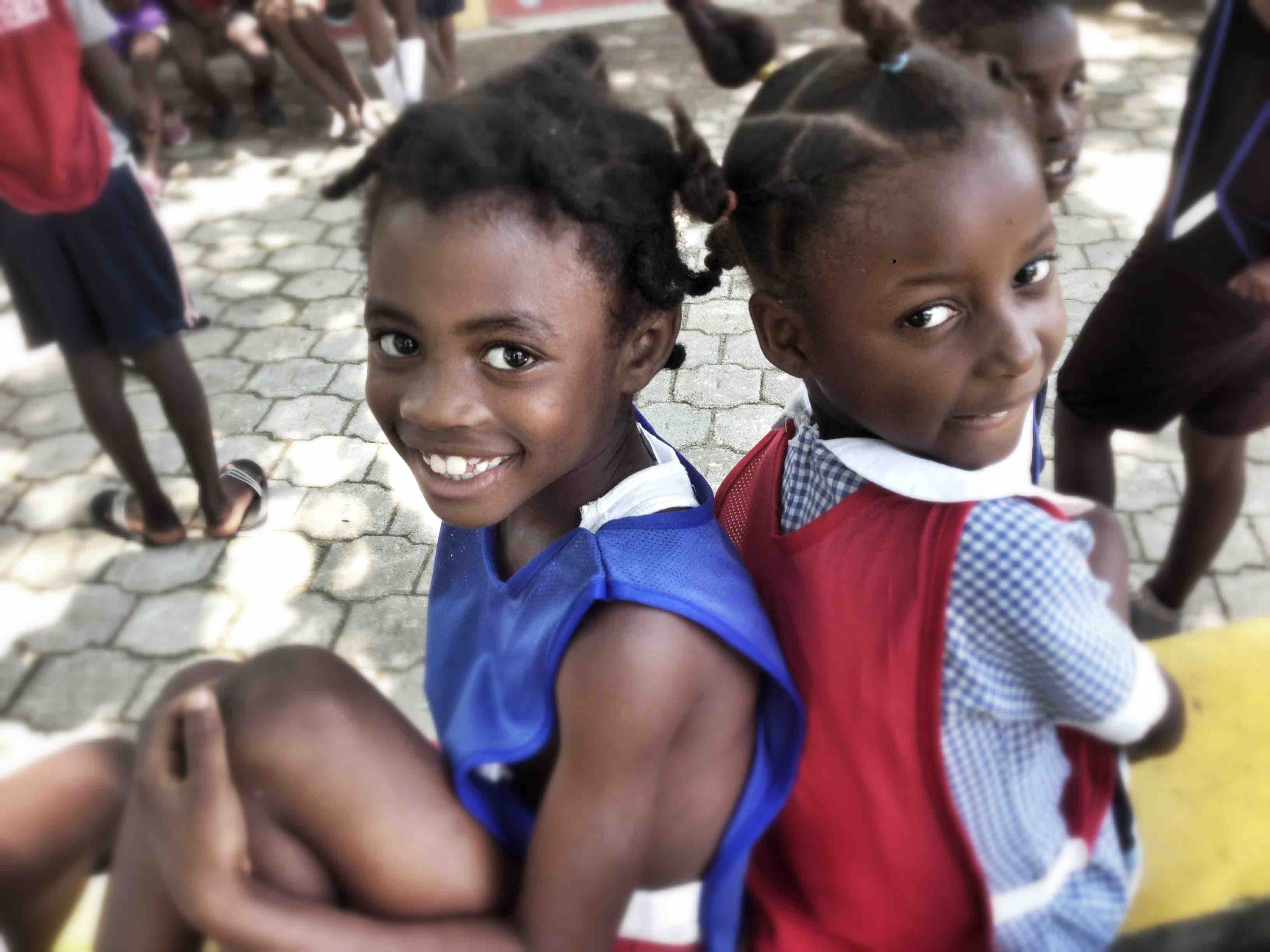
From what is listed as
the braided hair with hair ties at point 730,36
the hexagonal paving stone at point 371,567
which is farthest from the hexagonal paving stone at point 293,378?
the braided hair with hair ties at point 730,36

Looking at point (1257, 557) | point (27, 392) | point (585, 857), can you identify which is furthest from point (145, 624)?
point (1257, 557)

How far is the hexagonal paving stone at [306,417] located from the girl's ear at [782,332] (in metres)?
2.51

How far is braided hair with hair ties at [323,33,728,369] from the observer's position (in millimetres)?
1073

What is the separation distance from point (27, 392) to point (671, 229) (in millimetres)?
3564

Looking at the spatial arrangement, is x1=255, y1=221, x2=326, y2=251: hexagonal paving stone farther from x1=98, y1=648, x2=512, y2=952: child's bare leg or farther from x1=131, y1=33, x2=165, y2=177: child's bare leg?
x1=98, y1=648, x2=512, y2=952: child's bare leg

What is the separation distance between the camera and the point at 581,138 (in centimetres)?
111

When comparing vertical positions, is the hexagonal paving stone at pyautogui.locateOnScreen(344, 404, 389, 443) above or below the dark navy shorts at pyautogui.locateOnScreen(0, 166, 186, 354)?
below

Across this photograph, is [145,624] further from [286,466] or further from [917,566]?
[917,566]

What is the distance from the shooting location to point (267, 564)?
296 centimetres

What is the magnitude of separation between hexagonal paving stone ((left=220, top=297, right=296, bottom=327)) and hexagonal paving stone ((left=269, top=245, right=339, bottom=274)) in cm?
23

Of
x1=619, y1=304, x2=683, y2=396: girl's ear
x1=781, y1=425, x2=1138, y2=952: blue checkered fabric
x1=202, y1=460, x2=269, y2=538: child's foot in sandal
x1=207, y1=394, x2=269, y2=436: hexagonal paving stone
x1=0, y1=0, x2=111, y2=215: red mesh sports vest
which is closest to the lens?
x1=781, y1=425, x2=1138, y2=952: blue checkered fabric

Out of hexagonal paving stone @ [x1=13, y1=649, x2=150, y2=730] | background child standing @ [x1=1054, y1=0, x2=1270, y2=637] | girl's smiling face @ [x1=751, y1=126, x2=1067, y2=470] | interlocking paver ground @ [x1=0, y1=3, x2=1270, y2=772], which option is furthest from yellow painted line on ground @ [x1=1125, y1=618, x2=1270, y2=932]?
hexagonal paving stone @ [x1=13, y1=649, x2=150, y2=730]

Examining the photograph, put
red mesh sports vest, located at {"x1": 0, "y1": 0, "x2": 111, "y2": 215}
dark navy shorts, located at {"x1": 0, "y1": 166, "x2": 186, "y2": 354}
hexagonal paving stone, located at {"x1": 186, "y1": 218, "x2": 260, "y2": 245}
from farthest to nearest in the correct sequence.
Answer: hexagonal paving stone, located at {"x1": 186, "y1": 218, "x2": 260, "y2": 245}
dark navy shorts, located at {"x1": 0, "y1": 166, "x2": 186, "y2": 354}
red mesh sports vest, located at {"x1": 0, "y1": 0, "x2": 111, "y2": 215}

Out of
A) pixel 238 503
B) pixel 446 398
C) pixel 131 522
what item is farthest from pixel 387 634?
pixel 446 398
